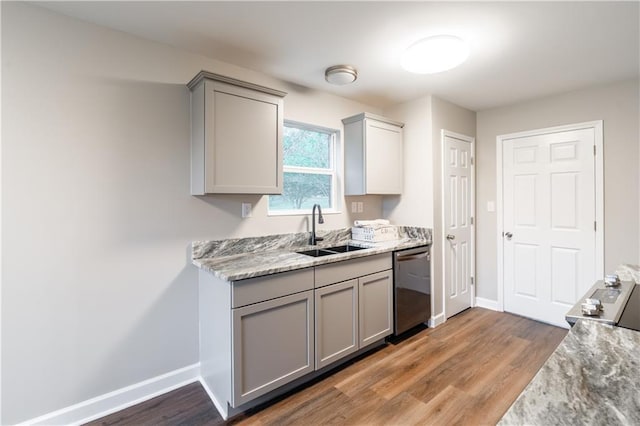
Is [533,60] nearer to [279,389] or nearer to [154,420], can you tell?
[279,389]

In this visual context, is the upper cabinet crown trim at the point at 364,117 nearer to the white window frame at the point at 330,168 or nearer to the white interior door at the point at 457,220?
the white window frame at the point at 330,168

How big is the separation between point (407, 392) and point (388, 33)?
2.39m

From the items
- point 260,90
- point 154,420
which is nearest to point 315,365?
point 154,420

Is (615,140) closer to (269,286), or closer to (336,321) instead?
(336,321)

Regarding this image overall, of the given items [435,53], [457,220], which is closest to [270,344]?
[435,53]

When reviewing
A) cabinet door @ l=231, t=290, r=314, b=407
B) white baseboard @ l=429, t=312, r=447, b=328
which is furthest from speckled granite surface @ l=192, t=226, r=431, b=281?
white baseboard @ l=429, t=312, r=447, b=328

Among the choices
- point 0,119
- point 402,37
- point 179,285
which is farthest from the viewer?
point 179,285

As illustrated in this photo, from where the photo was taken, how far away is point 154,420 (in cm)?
186

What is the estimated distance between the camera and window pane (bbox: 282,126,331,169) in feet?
9.43

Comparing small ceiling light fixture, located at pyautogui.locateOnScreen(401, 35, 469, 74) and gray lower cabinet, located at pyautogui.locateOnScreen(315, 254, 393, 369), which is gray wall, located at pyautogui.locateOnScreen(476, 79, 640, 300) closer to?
small ceiling light fixture, located at pyautogui.locateOnScreen(401, 35, 469, 74)

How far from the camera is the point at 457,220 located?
3.54 metres

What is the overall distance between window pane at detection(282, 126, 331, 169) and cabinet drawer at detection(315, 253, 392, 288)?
1.07 m

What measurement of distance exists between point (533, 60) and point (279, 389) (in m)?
3.08

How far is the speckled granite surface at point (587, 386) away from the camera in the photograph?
621 millimetres
